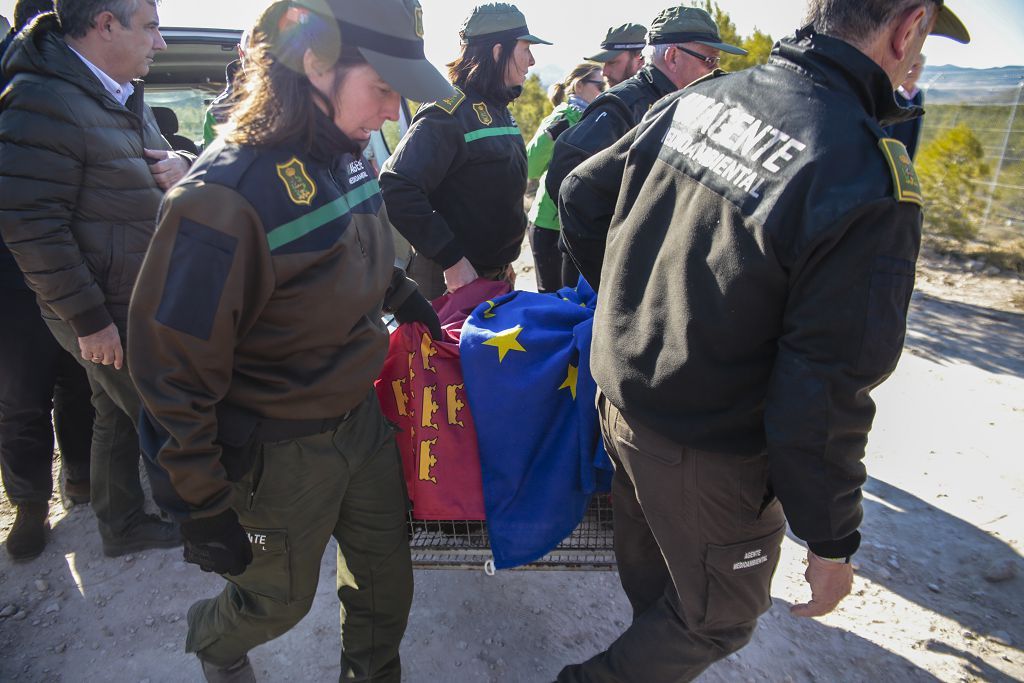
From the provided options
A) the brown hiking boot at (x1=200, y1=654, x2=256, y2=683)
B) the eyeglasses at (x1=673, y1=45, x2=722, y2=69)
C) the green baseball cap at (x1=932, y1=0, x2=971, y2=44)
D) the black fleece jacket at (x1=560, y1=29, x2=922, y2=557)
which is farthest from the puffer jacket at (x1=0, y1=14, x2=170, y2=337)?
the green baseball cap at (x1=932, y1=0, x2=971, y2=44)

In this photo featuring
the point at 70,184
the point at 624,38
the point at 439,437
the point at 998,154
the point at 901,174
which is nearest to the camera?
the point at 901,174

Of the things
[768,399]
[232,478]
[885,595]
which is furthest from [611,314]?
[885,595]

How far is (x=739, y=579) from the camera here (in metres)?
1.69

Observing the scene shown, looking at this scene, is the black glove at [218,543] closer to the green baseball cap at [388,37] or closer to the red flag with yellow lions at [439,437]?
the red flag with yellow lions at [439,437]

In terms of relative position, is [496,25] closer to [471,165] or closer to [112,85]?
[471,165]

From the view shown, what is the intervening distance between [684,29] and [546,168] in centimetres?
106

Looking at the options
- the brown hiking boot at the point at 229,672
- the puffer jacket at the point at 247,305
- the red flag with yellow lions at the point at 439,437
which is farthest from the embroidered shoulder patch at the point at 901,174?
the brown hiking boot at the point at 229,672

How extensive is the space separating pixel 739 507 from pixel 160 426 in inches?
53.0

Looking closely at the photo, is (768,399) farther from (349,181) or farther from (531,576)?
(531,576)

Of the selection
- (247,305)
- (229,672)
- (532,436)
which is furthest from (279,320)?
(229,672)

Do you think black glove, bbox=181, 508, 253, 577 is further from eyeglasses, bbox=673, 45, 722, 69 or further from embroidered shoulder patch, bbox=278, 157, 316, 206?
eyeglasses, bbox=673, 45, 722, 69

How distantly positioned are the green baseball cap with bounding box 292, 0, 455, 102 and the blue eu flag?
78 centimetres

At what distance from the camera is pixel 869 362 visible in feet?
4.32

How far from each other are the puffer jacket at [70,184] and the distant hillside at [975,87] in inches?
328
